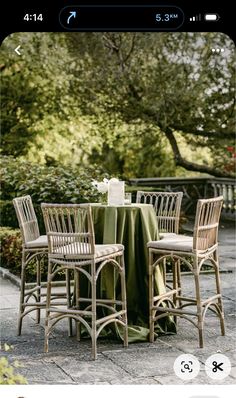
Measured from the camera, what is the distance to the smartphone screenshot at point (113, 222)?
2379 mm

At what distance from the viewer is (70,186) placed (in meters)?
9.04

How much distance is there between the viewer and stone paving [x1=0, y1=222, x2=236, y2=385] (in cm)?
414

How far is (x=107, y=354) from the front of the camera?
4.77 meters

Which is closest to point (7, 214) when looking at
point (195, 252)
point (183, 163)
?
point (183, 163)

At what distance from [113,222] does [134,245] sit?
0.84 ft

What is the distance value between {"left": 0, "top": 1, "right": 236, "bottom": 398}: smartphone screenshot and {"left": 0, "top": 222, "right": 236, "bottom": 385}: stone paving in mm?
14

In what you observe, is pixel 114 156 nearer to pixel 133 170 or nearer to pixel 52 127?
pixel 133 170

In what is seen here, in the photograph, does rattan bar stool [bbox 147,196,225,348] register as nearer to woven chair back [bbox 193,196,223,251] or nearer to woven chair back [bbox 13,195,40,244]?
woven chair back [bbox 193,196,223,251]

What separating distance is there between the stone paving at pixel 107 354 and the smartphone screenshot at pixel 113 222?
0.01 meters

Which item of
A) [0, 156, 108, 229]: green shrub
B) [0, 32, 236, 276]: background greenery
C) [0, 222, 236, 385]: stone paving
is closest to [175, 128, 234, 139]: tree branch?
[0, 32, 236, 276]: background greenery
